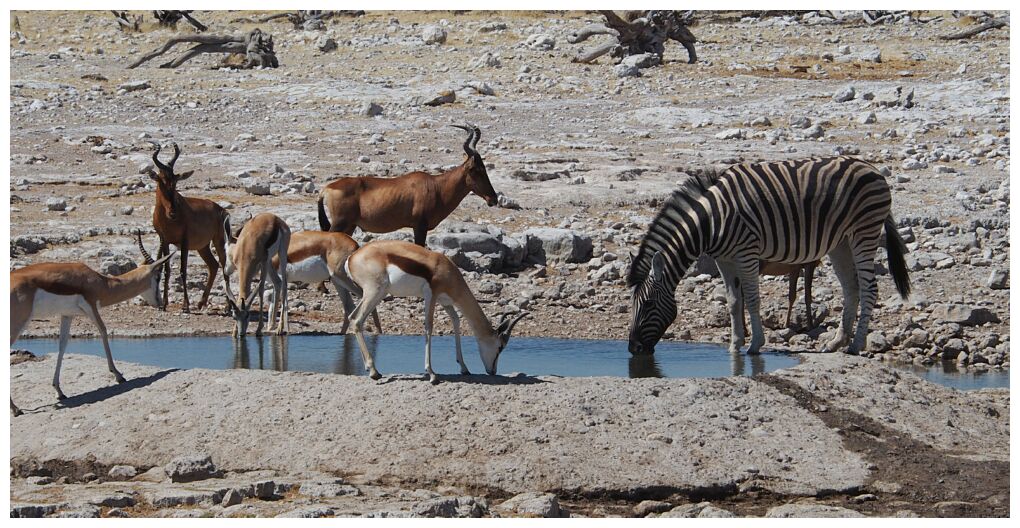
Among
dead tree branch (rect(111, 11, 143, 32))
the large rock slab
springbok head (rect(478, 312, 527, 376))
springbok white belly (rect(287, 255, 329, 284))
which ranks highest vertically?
dead tree branch (rect(111, 11, 143, 32))

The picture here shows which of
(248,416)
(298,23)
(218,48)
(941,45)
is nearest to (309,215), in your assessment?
(248,416)

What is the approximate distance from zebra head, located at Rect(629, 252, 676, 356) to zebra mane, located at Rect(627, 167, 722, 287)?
7cm

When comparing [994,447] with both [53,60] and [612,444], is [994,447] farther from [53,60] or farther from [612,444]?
[53,60]

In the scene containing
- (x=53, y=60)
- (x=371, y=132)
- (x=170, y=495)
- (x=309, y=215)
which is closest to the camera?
(x=170, y=495)

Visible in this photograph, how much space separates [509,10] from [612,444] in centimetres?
3027

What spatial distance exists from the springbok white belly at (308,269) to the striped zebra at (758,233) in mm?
2679

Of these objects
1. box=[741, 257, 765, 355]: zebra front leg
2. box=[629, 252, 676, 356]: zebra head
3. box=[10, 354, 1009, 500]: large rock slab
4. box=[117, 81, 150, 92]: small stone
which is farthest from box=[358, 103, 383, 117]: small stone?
box=[10, 354, 1009, 500]: large rock slab

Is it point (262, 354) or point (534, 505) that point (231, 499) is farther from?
point (262, 354)

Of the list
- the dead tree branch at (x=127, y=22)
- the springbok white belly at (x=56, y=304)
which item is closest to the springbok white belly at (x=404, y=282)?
the springbok white belly at (x=56, y=304)

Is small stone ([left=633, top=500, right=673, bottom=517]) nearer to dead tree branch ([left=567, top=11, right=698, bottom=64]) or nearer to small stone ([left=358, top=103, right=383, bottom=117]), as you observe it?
small stone ([left=358, top=103, right=383, bottom=117])

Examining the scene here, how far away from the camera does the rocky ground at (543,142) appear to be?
45.6 ft

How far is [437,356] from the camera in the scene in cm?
1059

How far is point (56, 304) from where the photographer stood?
29.3 ft

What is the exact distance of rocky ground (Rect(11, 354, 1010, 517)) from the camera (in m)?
7.38
